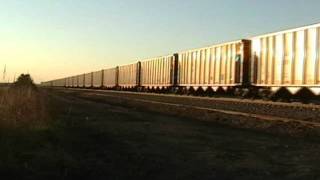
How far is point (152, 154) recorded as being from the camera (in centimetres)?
1083

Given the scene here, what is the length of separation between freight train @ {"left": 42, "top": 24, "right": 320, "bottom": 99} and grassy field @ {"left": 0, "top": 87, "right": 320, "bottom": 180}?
9.83 meters

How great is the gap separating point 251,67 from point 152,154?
68.7 feet

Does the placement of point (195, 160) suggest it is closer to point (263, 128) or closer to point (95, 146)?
point (95, 146)

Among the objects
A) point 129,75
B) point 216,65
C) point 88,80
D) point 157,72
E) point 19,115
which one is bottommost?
point 19,115

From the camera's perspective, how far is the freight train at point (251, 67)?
24281 mm

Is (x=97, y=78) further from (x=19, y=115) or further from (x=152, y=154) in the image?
(x=152, y=154)

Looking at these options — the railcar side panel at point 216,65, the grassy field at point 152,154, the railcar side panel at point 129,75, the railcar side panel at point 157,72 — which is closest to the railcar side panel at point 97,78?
the railcar side panel at point 129,75

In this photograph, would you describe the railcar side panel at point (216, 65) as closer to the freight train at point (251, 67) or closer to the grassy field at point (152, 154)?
the freight train at point (251, 67)

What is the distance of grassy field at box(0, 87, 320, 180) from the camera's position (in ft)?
28.8

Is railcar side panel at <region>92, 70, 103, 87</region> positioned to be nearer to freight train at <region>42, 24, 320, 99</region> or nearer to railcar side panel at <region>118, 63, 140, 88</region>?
railcar side panel at <region>118, 63, 140, 88</region>

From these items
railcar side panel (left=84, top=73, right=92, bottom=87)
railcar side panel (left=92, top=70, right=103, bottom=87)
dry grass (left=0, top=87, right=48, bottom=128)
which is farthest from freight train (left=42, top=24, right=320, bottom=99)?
railcar side panel (left=84, top=73, right=92, bottom=87)

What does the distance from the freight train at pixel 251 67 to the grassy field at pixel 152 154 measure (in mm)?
9825

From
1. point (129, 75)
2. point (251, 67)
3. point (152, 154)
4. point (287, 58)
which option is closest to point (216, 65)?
point (251, 67)

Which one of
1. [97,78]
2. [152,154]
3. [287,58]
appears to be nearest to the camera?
[152,154]
